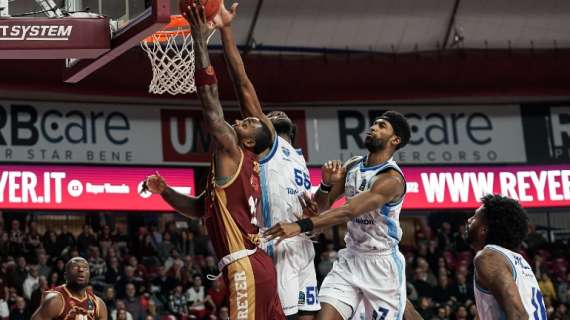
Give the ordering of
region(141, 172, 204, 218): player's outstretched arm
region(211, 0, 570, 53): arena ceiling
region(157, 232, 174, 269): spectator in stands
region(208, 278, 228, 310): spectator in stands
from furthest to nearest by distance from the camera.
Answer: region(211, 0, 570, 53): arena ceiling < region(157, 232, 174, 269): spectator in stands < region(208, 278, 228, 310): spectator in stands < region(141, 172, 204, 218): player's outstretched arm

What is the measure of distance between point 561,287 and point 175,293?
24.8 feet

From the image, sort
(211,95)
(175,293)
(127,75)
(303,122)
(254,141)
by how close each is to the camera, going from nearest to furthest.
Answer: (211,95), (254,141), (175,293), (127,75), (303,122)

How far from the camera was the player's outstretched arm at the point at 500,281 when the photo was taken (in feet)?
18.8

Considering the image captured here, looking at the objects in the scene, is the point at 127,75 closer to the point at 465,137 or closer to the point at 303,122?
the point at 303,122

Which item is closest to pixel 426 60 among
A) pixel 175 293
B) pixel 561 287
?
pixel 561 287

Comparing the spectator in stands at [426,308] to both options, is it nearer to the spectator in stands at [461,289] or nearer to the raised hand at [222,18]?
the spectator in stands at [461,289]

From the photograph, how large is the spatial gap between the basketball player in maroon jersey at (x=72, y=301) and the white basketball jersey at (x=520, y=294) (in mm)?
4820

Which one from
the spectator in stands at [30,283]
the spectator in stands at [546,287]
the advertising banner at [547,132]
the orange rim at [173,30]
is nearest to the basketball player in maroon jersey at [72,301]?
the orange rim at [173,30]

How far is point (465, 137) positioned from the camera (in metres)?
18.5

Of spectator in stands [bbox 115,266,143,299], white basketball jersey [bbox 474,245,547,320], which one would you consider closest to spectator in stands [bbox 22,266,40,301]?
spectator in stands [bbox 115,266,143,299]

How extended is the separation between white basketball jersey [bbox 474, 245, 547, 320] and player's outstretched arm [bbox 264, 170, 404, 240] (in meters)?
1.14

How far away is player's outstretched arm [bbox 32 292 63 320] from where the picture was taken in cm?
943

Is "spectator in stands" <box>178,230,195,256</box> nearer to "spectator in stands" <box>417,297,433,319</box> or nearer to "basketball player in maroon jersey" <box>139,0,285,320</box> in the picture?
"spectator in stands" <box>417,297,433,319</box>

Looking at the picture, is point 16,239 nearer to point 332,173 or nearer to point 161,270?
point 161,270
